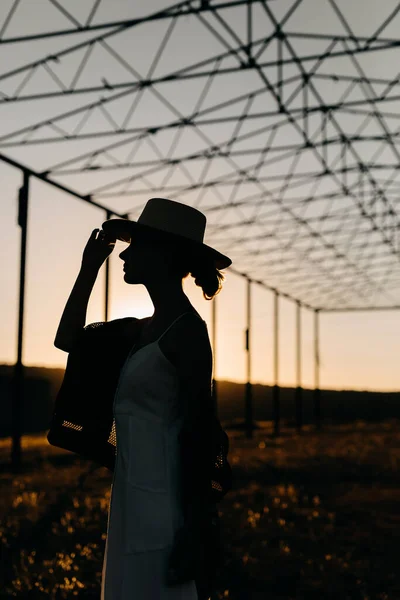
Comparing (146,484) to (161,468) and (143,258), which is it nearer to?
(161,468)

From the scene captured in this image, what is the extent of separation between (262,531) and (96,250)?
17.3 feet

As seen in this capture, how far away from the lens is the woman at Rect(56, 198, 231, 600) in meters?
2.02

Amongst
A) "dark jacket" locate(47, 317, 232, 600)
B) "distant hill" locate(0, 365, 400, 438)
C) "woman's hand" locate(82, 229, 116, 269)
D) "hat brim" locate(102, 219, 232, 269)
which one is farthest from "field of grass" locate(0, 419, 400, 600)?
"distant hill" locate(0, 365, 400, 438)

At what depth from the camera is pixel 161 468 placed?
2088mm

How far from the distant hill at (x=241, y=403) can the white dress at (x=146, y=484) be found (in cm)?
2818

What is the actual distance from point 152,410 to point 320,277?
24168mm

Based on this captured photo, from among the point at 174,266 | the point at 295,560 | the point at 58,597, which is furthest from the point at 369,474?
the point at 174,266

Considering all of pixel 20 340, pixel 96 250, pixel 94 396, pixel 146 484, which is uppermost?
pixel 20 340

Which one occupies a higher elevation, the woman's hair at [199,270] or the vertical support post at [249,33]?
the vertical support post at [249,33]

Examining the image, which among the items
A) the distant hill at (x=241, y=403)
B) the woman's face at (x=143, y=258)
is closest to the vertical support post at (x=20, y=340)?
the woman's face at (x=143, y=258)

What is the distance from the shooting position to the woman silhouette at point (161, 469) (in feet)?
6.63

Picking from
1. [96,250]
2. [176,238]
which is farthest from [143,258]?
[96,250]

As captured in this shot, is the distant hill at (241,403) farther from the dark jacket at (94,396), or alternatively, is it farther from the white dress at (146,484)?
the white dress at (146,484)

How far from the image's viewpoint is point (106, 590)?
2121 millimetres
